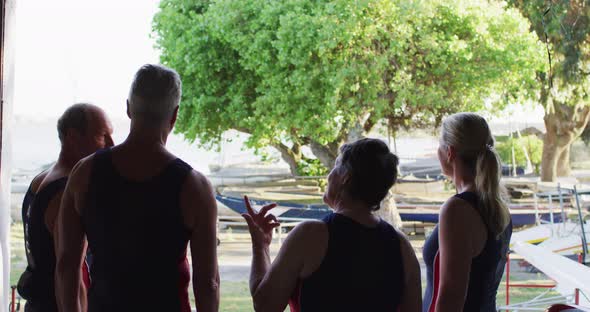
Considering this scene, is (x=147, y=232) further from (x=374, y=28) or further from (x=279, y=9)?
(x=279, y=9)

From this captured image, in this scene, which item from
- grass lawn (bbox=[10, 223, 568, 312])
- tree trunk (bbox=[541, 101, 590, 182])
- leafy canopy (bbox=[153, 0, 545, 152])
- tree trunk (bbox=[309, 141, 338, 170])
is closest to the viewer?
grass lawn (bbox=[10, 223, 568, 312])

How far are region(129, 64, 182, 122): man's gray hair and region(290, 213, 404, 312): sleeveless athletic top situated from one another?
335 mm

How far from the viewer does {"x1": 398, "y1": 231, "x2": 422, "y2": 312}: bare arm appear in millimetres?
1210

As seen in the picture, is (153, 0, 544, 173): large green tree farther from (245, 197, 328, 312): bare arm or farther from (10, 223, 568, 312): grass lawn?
(245, 197, 328, 312): bare arm

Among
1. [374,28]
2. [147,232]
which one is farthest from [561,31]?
[147,232]

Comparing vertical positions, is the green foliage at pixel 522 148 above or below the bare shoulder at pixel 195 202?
above

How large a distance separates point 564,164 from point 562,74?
212cm

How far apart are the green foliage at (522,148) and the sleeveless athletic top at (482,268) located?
5145mm

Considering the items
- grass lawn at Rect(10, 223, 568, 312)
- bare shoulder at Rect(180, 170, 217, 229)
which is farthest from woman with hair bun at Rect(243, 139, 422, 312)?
grass lawn at Rect(10, 223, 568, 312)

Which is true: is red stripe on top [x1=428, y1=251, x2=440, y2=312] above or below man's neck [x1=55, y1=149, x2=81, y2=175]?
below

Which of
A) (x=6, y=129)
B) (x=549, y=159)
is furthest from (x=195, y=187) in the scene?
(x=549, y=159)

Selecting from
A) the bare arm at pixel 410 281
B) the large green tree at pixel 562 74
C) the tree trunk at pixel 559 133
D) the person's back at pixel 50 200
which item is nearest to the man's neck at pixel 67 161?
the person's back at pixel 50 200

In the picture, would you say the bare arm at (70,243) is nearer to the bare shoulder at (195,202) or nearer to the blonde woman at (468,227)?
the bare shoulder at (195,202)

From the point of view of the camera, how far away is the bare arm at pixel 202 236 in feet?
4.00
